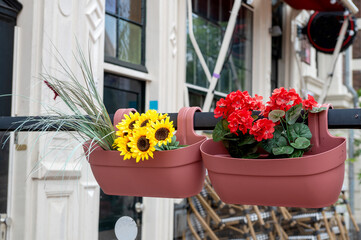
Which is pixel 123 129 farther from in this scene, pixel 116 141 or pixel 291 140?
pixel 291 140

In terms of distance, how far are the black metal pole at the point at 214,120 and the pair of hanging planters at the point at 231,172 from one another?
2 cm

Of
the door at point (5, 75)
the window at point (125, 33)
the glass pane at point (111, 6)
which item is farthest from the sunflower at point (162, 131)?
the glass pane at point (111, 6)

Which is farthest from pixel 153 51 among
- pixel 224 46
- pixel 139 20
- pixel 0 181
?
pixel 0 181

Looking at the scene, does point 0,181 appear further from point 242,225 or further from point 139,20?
point 242,225

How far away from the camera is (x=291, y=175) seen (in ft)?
Answer: 3.79

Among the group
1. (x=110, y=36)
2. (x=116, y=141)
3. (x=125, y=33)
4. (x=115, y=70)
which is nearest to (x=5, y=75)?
(x=115, y=70)

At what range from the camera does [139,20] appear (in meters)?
4.72

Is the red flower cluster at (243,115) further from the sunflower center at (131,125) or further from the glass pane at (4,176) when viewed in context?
the glass pane at (4,176)

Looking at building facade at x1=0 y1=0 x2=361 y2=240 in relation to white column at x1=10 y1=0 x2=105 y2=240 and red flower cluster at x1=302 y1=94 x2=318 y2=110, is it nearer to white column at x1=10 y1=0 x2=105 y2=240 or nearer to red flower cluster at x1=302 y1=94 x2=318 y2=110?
white column at x1=10 y1=0 x2=105 y2=240

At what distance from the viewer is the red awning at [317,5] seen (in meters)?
7.51

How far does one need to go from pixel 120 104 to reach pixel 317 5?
4565 mm

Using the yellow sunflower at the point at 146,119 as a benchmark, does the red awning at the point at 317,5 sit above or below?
above

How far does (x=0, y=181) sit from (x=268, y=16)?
5270mm

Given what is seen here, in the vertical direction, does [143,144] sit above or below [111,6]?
below
